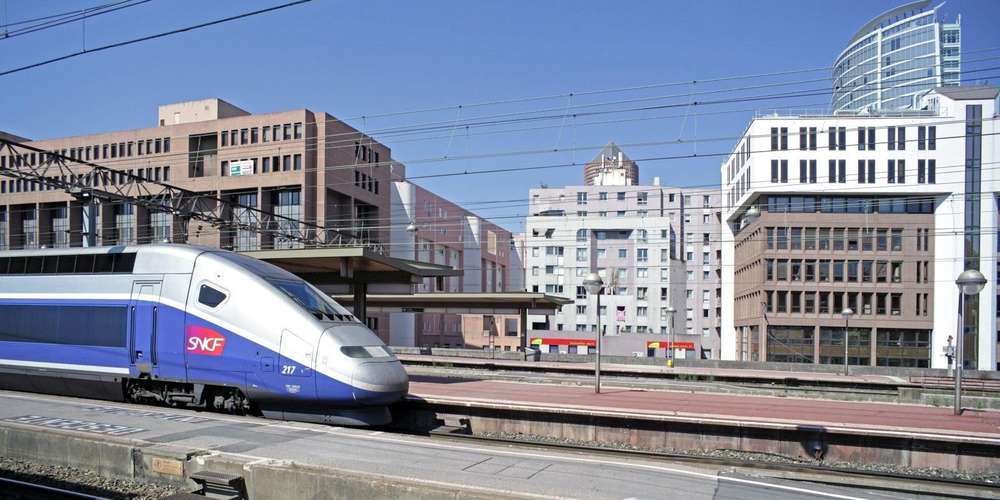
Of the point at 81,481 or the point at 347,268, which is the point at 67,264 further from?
the point at 347,268

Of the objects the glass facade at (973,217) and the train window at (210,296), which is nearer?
the train window at (210,296)

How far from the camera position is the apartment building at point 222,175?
189 feet

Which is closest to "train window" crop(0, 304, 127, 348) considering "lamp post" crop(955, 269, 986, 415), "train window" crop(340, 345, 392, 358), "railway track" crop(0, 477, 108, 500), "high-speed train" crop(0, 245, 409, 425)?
"high-speed train" crop(0, 245, 409, 425)

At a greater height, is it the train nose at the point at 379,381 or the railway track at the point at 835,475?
the train nose at the point at 379,381

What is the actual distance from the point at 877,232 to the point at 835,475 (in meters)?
52.3

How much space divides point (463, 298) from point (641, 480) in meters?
34.8

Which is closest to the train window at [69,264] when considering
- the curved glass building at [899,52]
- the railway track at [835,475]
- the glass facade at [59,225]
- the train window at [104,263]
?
the train window at [104,263]

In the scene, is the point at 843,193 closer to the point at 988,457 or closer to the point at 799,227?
the point at 799,227

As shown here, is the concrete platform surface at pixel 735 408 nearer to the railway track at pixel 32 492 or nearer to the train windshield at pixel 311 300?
the train windshield at pixel 311 300

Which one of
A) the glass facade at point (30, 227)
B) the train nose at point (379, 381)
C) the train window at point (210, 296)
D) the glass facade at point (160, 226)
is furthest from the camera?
the glass facade at point (30, 227)

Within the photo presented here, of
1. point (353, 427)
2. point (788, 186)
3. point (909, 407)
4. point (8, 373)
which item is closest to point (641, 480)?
point (353, 427)

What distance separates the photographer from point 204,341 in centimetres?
1402

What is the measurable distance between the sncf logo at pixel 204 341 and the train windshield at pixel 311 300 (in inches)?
58.5

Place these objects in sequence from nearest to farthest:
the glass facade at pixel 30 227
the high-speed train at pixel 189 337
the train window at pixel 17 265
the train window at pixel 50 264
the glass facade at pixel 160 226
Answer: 1. the high-speed train at pixel 189 337
2. the train window at pixel 50 264
3. the train window at pixel 17 265
4. the glass facade at pixel 160 226
5. the glass facade at pixel 30 227
